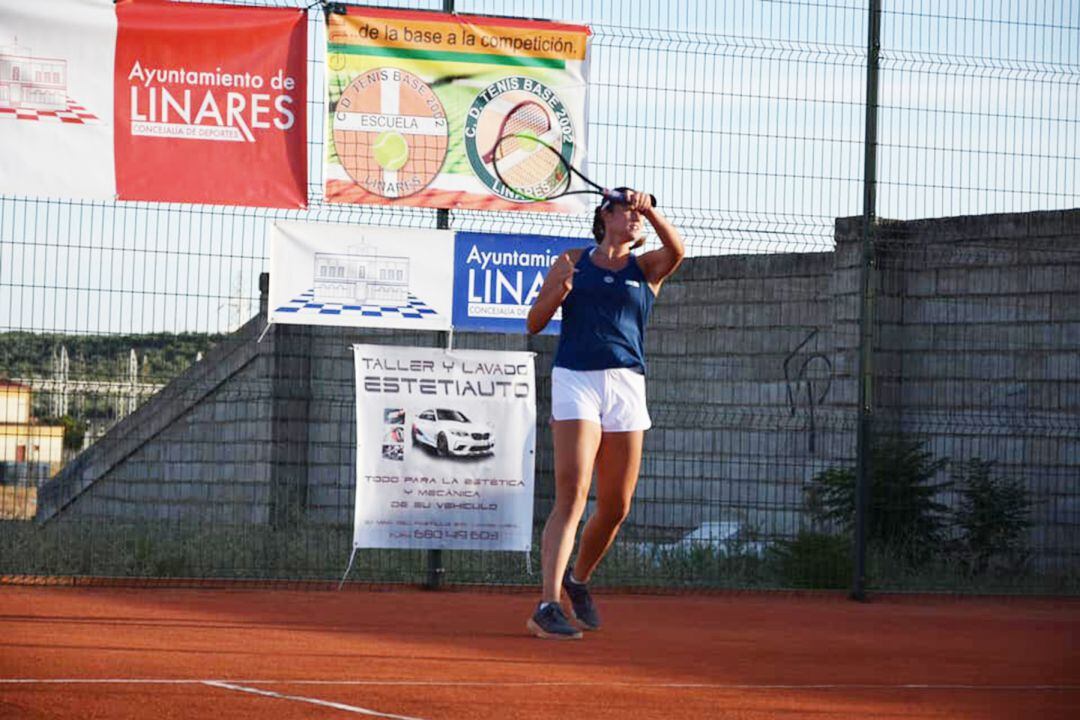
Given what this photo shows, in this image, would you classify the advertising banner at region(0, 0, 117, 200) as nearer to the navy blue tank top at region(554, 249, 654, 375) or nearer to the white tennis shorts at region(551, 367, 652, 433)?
the navy blue tank top at region(554, 249, 654, 375)

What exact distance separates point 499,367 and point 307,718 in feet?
19.9

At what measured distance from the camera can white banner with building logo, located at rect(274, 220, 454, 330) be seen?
10.6m

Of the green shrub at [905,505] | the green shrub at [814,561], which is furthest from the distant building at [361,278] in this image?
the green shrub at [905,505]

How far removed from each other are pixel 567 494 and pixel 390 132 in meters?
3.59

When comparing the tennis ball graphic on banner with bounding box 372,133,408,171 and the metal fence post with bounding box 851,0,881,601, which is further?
the metal fence post with bounding box 851,0,881,601

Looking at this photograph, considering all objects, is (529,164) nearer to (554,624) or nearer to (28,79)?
(28,79)

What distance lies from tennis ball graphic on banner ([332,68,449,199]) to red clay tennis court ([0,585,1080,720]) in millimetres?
2509

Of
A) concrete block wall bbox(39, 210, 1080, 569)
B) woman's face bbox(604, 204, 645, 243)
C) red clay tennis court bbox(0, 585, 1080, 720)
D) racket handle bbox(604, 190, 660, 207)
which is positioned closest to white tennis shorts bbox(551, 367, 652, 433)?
woman's face bbox(604, 204, 645, 243)

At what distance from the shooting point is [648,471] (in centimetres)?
1391

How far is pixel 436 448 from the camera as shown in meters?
11.0

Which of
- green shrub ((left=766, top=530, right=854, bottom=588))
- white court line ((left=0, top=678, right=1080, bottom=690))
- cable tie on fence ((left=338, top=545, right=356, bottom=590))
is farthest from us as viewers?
green shrub ((left=766, top=530, right=854, bottom=588))

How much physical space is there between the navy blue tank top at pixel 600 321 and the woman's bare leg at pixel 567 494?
31 centimetres

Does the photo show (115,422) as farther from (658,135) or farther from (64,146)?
(658,135)

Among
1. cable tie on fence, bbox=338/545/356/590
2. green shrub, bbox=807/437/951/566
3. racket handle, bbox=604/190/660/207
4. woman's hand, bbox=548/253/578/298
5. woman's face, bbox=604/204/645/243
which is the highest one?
racket handle, bbox=604/190/660/207
